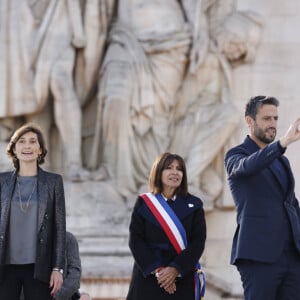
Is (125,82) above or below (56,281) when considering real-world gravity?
above

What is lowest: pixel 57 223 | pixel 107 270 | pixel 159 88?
pixel 107 270

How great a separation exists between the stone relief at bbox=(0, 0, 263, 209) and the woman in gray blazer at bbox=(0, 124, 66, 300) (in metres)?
5.15

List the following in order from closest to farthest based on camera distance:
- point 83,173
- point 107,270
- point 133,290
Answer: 1. point 133,290
2. point 107,270
3. point 83,173

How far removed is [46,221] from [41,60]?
5504 millimetres

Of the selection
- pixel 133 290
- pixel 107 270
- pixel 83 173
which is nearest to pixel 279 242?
pixel 133 290

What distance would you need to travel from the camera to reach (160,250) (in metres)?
7.41

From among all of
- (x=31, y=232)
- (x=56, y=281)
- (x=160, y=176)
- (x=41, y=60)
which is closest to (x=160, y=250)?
(x=160, y=176)

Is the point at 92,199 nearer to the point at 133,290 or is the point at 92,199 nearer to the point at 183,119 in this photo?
the point at 183,119

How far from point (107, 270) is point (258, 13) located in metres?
3.05

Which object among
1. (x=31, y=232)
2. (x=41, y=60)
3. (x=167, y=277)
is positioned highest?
(x=41, y=60)

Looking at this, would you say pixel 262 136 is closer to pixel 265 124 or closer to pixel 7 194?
pixel 265 124

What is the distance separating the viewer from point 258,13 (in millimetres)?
12773

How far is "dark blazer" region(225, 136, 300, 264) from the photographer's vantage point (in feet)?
22.3

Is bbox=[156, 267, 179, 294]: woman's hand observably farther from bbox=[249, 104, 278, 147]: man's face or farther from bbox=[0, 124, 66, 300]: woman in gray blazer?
bbox=[249, 104, 278, 147]: man's face
